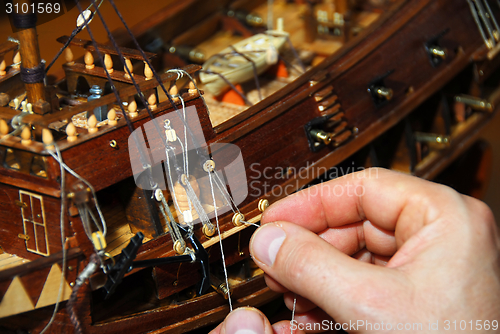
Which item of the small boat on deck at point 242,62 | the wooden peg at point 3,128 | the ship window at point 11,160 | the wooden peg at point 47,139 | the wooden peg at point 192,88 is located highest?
the wooden peg at point 3,128

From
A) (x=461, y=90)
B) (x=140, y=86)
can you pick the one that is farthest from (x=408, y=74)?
(x=140, y=86)

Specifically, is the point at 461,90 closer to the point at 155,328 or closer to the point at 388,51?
the point at 388,51

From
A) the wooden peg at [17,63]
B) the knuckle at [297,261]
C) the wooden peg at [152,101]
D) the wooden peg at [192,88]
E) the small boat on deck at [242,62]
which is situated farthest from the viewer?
the small boat on deck at [242,62]

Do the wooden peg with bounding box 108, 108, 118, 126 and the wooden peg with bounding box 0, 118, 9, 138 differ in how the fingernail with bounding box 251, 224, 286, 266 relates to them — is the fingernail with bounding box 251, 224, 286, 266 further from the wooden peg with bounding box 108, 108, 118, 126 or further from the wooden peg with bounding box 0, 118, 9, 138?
the wooden peg with bounding box 0, 118, 9, 138

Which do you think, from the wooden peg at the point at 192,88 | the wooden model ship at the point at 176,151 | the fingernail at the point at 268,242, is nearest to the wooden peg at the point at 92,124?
the wooden model ship at the point at 176,151

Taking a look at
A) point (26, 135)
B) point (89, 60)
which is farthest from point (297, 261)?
point (89, 60)

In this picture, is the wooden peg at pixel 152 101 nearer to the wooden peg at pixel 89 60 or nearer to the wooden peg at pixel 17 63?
the wooden peg at pixel 89 60

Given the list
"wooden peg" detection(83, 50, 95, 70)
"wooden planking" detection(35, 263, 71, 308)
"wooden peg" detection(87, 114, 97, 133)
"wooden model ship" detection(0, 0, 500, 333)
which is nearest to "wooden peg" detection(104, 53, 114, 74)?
"wooden model ship" detection(0, 0, 500, 333)
